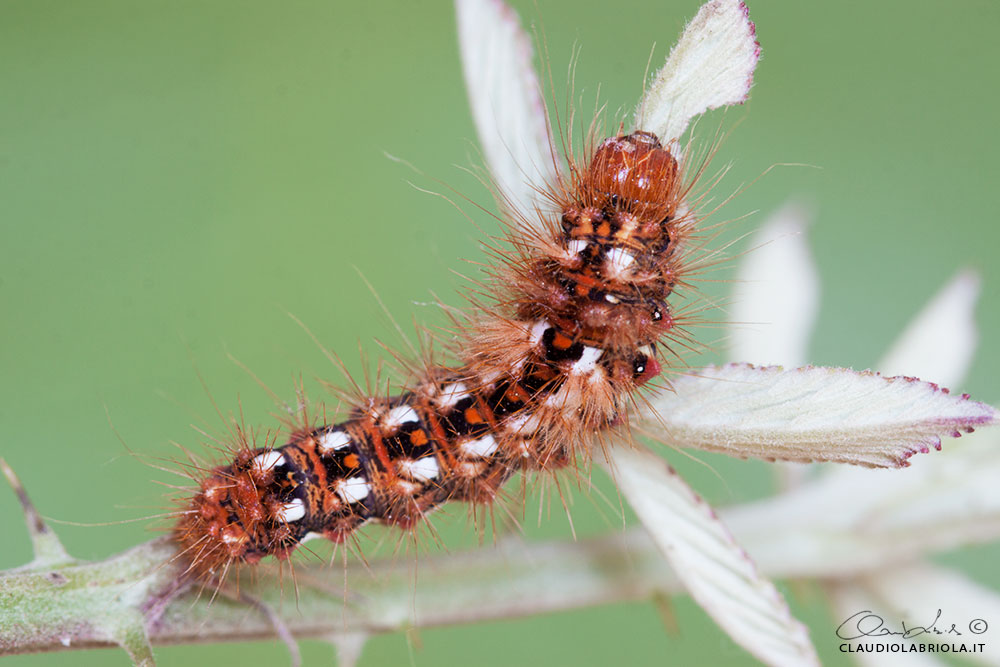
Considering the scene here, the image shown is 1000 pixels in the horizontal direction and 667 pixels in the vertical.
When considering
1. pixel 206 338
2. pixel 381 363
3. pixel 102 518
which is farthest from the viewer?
pixel 206 338

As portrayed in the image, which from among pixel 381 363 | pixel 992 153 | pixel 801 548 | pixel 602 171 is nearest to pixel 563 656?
pixel 801 548

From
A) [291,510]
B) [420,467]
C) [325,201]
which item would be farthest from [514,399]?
[325,201]

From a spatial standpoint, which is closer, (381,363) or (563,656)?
(381,363)

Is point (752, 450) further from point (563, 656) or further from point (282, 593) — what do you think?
point (563, 656)

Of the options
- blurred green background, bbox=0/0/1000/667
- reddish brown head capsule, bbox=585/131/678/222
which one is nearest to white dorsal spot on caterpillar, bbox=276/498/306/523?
reddish brown head capsule, bbox=585/131/678/222
